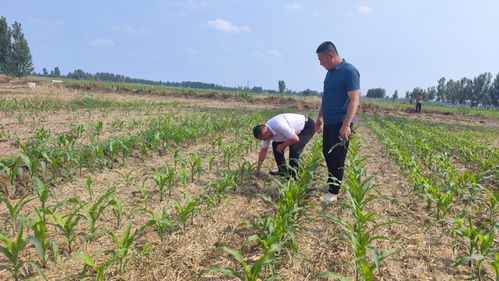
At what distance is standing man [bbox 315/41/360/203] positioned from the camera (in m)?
3.85

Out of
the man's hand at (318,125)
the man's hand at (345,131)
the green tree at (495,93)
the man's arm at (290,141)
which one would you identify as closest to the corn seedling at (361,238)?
the man's hand at (345,131)

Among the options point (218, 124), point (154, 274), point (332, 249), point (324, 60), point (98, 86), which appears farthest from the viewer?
point (98, 86)

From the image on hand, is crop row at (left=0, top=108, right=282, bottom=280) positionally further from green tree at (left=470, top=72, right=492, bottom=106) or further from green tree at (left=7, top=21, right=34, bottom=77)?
green tree at (left=470, top=72, right=492, bottom=106)

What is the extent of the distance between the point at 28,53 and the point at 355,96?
202ft

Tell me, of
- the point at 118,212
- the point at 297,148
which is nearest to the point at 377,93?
the point at 297,148

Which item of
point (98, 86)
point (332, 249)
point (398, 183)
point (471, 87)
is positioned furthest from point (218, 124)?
point (471, 87)

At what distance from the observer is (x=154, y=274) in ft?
7.91

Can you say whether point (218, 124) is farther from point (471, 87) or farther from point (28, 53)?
point (471, 87)

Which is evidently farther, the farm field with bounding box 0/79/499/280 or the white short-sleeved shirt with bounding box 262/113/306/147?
the white short-sleeved shirt with bounding box 262/113/306/147

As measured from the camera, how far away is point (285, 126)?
185 inches

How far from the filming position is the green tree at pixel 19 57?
5006 cm

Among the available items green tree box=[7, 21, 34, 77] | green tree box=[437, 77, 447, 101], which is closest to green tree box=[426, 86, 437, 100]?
green tree box=[437, 77, 447, 101]

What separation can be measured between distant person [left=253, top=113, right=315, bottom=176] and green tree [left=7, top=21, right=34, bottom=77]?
5968cm

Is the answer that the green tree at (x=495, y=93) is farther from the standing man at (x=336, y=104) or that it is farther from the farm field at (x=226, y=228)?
the standing man at (x=336, y=104)
